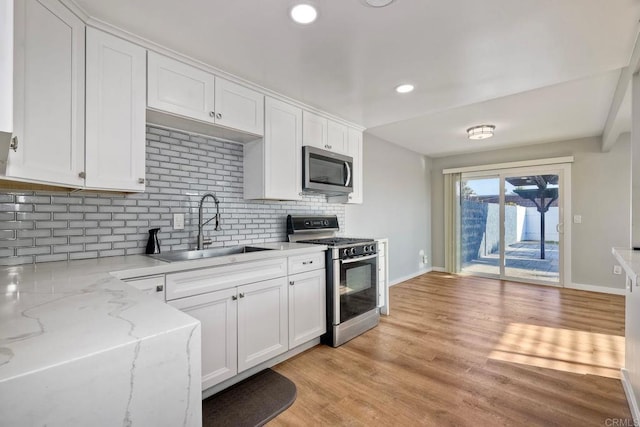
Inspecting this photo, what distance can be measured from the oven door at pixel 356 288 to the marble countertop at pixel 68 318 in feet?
6.13

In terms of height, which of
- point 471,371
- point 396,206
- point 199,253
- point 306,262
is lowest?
point 471,371

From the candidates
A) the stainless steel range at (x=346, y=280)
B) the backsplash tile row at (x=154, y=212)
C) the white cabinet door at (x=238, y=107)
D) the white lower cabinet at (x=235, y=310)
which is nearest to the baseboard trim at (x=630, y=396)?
the stainless steel range at (x=346, y=280)

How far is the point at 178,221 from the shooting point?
7.67 feet

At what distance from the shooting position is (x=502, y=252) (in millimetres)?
5461

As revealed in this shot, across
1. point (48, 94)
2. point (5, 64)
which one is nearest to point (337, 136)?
point (48, 94)

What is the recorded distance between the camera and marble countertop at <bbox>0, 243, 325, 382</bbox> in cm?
54

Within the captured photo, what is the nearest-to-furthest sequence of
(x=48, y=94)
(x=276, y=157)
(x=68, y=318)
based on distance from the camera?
(x=68, y=318)
(x=48, y=94)
(x=276, y=157)

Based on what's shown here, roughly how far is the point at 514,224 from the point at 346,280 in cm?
416

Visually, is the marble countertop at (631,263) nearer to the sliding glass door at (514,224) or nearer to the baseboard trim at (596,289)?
the baseboard trim at (596,289)

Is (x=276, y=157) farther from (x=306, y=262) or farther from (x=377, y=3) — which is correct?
(x=377, y=3)

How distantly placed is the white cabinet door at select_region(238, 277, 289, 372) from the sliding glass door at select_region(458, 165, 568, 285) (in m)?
4.66

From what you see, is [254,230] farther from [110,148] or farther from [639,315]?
[639,315]

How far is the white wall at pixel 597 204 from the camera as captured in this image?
4.39 m

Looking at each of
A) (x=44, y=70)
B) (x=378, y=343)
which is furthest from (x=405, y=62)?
(x=378, y=343)
